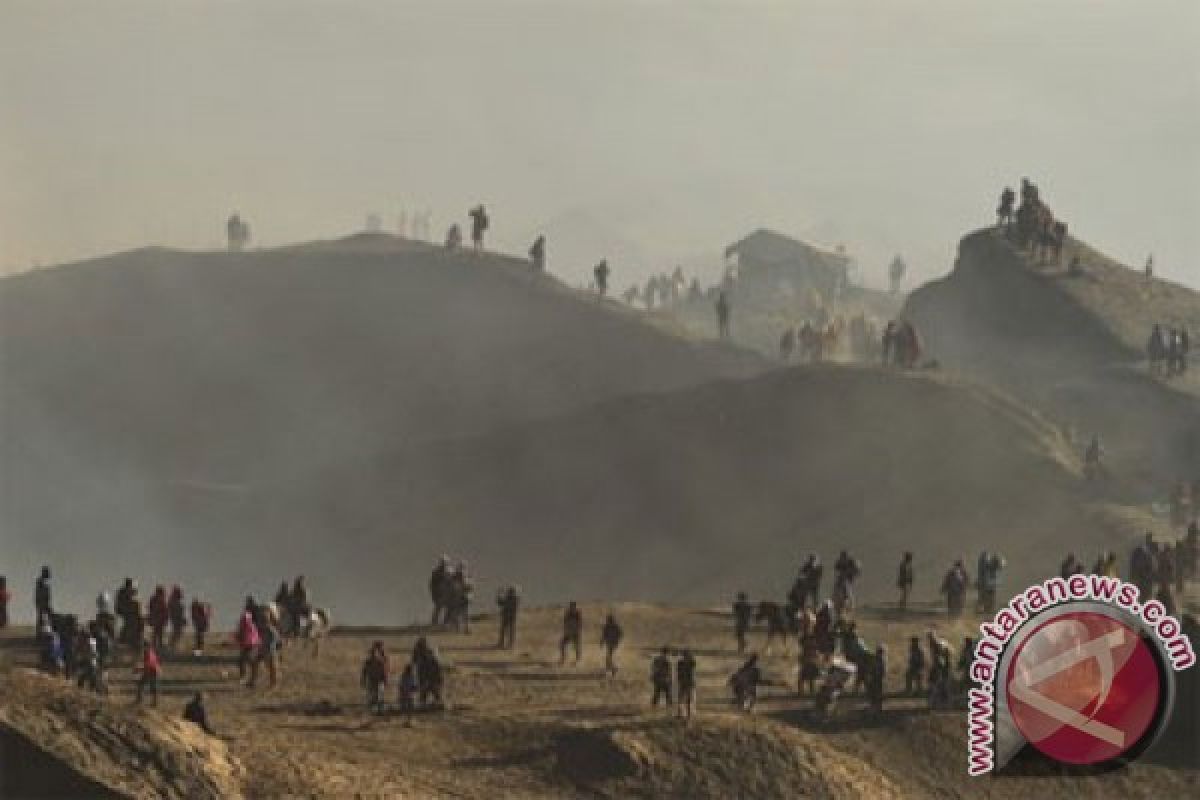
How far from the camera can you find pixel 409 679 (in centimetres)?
2928

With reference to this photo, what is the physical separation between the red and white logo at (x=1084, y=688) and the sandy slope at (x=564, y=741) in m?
0.90

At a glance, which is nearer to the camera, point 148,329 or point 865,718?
point 865,718

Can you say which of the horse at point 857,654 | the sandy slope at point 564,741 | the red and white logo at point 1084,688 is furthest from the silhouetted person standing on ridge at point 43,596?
the red and white logo at point 1084,688

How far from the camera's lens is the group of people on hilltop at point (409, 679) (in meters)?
29.1

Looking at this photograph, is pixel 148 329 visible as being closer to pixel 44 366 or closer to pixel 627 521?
pixel 44 366

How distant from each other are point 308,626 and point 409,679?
5942 mm

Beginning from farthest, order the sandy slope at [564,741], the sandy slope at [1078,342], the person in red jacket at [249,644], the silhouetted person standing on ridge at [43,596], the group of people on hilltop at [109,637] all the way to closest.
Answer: the sandy slope at [1078,342], the silhouetted person standing on ridge at [43,596], the person in red jacket at [249,644], the group of people on hilltop at [109,637], the sandy slope at [564,741]

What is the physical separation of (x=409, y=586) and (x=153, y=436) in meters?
27.7

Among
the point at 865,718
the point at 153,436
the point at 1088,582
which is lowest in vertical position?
the point at 865,718

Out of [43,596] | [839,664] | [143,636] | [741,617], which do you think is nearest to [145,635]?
[143,636]

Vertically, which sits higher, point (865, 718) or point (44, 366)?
point (44, 366)

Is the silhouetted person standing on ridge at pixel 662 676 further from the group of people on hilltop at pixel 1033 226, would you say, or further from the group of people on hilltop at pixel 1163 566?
the group of people on hilltop at pixel 1033 226

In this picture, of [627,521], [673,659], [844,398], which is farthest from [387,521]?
[673,659]

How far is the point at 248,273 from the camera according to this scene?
97.9 m
